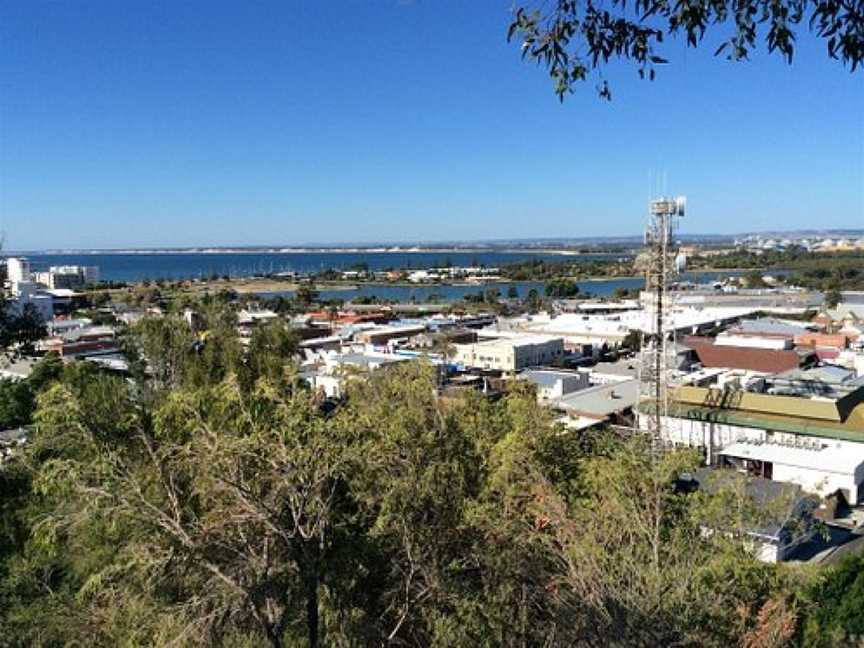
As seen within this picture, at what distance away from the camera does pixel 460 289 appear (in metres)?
77.3

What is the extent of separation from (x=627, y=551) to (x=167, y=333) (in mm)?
12028

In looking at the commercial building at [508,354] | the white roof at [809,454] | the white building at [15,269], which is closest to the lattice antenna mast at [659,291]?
the white roof at [809,454]

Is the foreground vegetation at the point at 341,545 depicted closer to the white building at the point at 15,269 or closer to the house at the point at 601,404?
the white building at the point at 15,269

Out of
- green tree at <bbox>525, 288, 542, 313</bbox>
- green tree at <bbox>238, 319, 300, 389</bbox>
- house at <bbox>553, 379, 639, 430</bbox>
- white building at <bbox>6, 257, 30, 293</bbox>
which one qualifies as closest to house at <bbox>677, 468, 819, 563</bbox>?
house at <bbox>553, 379, 639, 430</bbox>

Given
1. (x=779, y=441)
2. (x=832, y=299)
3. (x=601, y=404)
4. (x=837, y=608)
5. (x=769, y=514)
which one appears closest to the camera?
(x=769, y=514)

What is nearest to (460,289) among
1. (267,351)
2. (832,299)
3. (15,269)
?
(832,299)

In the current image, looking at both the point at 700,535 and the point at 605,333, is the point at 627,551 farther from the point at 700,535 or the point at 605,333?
the point at 605,333

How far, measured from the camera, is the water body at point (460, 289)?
6981cm

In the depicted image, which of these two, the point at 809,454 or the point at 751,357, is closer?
the point at 809,454

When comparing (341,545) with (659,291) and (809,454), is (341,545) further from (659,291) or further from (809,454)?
(809,454)

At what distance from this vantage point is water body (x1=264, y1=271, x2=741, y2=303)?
69812 millimetres

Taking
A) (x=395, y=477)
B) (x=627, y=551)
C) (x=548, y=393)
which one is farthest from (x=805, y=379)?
(x=395, y=477)

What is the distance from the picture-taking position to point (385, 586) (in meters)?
3.94

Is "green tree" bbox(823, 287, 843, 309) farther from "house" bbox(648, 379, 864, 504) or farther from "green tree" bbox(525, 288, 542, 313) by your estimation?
"house" bbox(648, 379, 864, 504)
